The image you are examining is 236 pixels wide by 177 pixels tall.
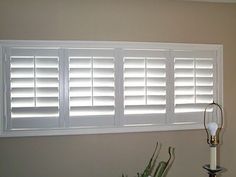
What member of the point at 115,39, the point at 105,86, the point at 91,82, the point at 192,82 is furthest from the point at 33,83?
the point at 192,82

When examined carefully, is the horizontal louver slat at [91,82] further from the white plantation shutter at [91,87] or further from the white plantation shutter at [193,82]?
the white plantation shutter at [193,82]

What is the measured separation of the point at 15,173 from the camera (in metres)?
2.64

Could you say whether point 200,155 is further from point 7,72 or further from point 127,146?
point 7,72

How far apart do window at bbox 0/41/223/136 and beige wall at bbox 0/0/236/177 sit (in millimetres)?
103

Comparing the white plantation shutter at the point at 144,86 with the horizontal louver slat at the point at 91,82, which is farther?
the white plantation shutter at the point at 144,86

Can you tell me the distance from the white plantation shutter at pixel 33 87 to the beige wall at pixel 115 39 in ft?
0.54

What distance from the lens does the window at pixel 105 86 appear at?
8.63 feet

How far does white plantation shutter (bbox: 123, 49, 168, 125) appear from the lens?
2.81 meters

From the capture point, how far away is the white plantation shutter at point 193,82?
2.91 m

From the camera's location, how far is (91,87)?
274 centimetres

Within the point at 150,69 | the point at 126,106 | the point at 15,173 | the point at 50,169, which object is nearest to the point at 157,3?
the point at 150,69

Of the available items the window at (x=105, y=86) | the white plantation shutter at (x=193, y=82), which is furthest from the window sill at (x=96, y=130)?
the white plantation shutter at (x=193, y=82)

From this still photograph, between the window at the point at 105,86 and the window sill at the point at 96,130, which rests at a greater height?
the window at the point at 105,86

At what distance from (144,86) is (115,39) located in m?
0.59
